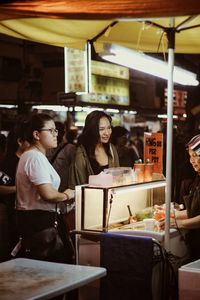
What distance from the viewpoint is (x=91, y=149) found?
21.8 feet

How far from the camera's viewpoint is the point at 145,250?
4852 mm

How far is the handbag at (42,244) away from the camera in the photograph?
5.67 metres

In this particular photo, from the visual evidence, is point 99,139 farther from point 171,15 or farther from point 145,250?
point 171,15

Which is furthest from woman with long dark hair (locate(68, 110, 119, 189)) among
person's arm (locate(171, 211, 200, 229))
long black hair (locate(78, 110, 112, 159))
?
person's arm (locate(171, 211, 200, 229))

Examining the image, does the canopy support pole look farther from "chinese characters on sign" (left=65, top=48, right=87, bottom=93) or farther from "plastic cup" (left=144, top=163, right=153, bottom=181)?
"chinese characters on sign" (left=65, top=48, right=87, bottom=93)

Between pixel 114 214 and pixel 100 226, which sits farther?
pixel 114 214

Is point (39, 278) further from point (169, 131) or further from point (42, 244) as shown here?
point (169, 131)

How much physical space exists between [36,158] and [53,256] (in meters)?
1.08

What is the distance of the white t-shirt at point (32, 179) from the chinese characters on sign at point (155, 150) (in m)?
1.65

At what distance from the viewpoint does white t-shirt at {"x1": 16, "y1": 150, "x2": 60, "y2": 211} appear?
5.71 metres

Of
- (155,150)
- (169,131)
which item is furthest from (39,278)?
(155,150)

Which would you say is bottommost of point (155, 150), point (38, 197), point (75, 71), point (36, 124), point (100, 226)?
point (100, 226)

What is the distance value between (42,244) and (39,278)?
163cm

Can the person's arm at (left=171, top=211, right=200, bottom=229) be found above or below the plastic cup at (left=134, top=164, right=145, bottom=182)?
below
